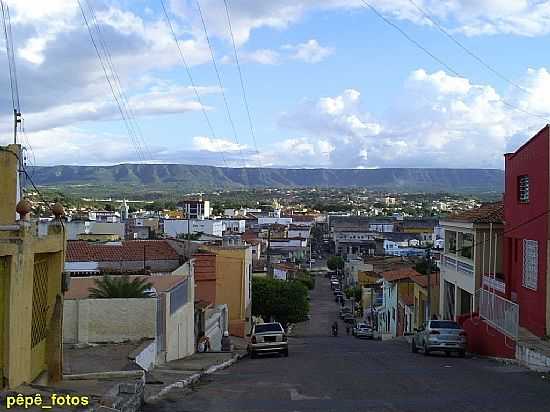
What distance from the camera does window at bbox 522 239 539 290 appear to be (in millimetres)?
27469

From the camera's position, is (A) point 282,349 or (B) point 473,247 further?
(B) point 473,247

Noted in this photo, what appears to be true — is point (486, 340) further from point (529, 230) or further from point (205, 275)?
point (205, 275)

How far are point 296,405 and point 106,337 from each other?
391 inches

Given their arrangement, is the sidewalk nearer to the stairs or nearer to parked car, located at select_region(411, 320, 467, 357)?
parked car, located at select_region(411, 320, 467, 357)

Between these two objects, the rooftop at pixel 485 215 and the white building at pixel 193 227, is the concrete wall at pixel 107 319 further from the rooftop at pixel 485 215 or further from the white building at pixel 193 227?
the white building at pixel 193 227

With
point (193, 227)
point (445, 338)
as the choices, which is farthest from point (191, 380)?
point (193, 227)

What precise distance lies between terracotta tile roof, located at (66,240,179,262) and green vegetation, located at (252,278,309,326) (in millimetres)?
15102

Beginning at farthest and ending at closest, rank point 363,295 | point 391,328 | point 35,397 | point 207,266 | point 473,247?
1. point 363,295
2. point 391,328
3. point 207,266
4. point 473,247
5. point 35,397

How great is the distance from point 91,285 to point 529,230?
15.0 metres

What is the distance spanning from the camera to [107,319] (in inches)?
915

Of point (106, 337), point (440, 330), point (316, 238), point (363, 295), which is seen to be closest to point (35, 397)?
point (106, 337)

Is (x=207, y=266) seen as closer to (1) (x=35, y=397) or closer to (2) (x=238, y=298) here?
(2) (x=238, y=298)

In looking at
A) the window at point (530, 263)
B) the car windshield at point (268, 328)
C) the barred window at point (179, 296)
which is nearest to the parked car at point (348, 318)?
the car windshield at point (268, 328)

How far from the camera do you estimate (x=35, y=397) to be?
11227 millimetres
